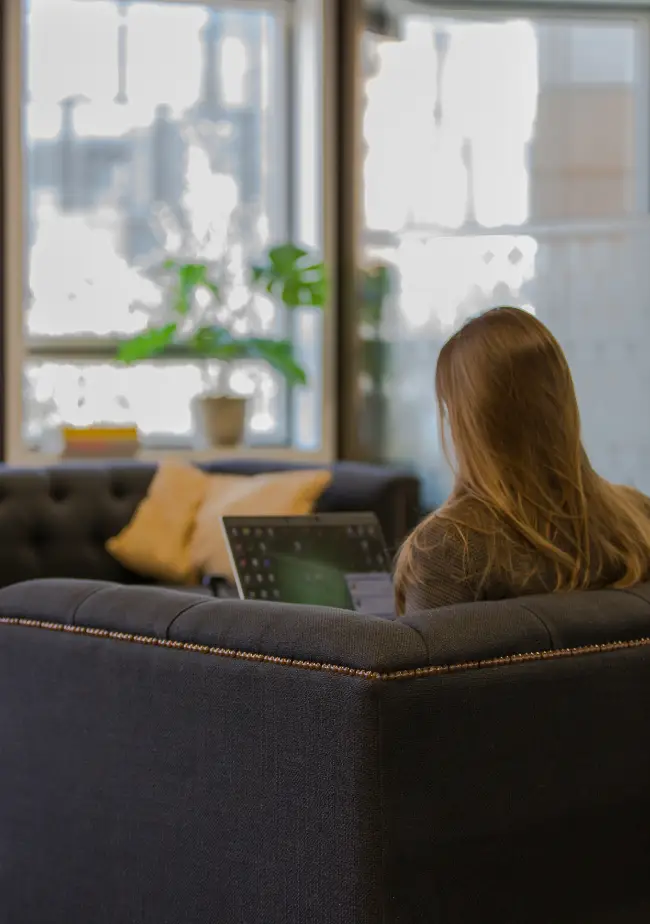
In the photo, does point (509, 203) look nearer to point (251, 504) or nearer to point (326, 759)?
point (251, 504)

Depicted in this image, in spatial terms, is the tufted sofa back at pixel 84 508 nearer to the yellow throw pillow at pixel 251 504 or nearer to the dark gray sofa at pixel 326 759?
the yellow throw pillow at pixel 251 504

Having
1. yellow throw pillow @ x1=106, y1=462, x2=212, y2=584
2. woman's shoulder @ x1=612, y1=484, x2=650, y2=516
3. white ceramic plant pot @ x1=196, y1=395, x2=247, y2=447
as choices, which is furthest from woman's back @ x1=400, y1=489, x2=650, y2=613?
white ceramic plant pot @ x1=196, y1=395, x2=247, y2=447

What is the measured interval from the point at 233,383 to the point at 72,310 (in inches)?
30.0

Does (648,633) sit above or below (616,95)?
below

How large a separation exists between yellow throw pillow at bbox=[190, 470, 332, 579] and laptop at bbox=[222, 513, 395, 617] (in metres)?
1.60

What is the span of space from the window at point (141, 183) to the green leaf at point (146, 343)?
352 millimetres

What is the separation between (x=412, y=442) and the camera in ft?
17.3

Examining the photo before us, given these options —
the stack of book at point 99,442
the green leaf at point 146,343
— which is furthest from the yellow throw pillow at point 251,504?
the green leaf at point 146,343

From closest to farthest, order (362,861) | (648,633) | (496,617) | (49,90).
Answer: (362,861) → (496,617) → (648,633) → (49,90)

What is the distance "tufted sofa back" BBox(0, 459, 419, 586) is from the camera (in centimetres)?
468

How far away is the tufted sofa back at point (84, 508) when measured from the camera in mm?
4684

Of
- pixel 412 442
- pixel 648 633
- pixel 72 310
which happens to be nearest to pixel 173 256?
pixel 72 310

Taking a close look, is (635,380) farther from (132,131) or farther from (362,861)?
(132,131)

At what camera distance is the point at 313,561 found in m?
2.78
